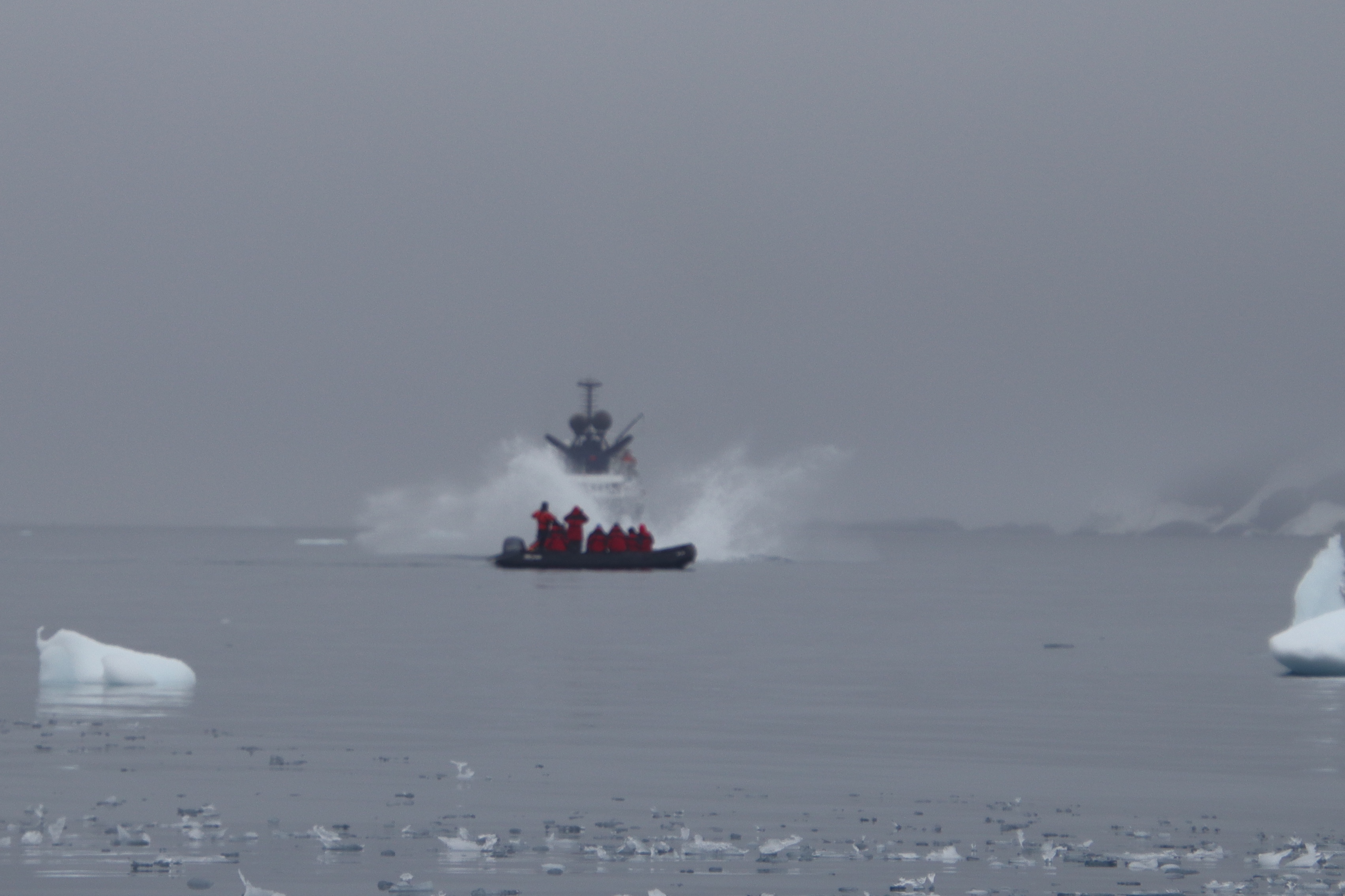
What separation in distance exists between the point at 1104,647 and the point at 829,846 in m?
25.5

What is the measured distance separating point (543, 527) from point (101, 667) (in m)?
45.2

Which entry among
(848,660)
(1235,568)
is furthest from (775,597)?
(1235,568)

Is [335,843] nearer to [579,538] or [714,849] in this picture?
[714,849]

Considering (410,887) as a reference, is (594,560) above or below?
above

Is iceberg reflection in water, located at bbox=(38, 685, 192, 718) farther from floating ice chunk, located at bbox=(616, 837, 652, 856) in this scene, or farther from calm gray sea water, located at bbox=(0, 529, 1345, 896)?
floating ice chunk, located at bbox=(616, 837, 652, 856)

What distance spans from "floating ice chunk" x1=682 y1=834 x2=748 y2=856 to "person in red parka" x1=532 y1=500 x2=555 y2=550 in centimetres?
5441

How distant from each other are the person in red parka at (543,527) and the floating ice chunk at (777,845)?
5419cm

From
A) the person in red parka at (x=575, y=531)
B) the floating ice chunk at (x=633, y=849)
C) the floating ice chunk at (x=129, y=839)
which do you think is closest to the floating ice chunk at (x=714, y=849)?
the floating ice chunk at (x=633, y=849)

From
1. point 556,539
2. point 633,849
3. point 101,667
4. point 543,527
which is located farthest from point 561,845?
point 543,527

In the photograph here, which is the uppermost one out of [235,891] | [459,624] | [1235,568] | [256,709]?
[1235,568]

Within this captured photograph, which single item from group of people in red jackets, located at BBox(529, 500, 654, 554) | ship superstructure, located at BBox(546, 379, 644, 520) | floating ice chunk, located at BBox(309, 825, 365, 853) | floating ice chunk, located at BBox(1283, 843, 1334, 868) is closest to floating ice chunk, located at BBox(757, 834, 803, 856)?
floating ice chunk, located at BBox(309, 825, 365, 853)

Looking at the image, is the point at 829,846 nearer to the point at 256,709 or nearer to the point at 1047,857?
the point at 1047,857

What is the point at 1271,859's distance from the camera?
12.0m

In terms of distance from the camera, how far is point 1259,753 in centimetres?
1841
